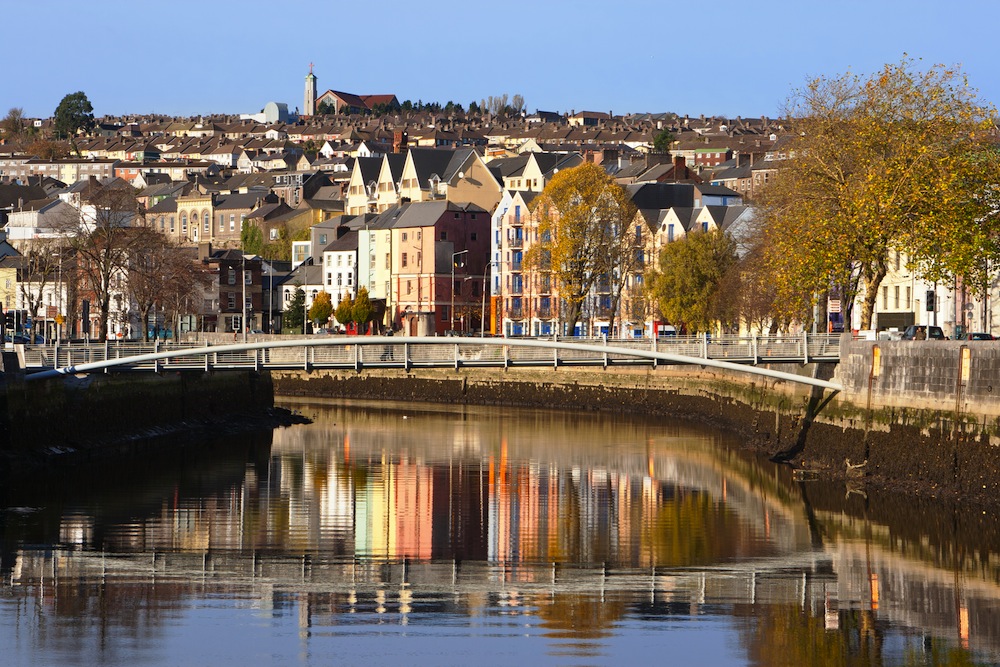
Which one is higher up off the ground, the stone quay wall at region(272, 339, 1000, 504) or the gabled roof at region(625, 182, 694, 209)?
the gabled roof at region(625, 182, 694, 209)

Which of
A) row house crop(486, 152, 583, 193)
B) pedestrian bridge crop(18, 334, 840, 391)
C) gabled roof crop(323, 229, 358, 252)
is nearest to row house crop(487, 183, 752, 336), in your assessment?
row house crop(486, 152, 583, 193)

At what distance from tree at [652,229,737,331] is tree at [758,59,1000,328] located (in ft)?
96.0

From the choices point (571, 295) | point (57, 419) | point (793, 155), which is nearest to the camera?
point (57, 419)

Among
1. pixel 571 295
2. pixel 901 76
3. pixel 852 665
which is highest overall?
pixel 901 76

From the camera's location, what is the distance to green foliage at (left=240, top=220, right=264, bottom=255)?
530ft

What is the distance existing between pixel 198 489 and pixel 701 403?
108 feet

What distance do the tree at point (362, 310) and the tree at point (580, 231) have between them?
101 feet

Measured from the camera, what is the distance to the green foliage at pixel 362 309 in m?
128

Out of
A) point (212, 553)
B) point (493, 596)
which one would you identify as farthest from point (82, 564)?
point (493, 596)

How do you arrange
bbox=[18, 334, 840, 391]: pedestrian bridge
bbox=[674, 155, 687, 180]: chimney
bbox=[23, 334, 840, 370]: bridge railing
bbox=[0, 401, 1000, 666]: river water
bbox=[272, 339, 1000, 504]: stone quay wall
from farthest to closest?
bbox=[674, 155, 687, 180]: chimney
bbox=[23, 334, 840, 370]: bridge railing
bbox=[18, 334, 840, 391]: pedestrian bridge
bbox=[272, 339, 1000, 504]: stone quay wall
bbox=[0, 401, 1000, 666]: river water

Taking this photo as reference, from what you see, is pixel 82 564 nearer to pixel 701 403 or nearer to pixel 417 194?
pixel 701 403

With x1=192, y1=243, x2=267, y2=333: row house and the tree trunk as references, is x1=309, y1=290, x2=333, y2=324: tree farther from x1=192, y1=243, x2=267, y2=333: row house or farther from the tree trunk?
the tree trunk

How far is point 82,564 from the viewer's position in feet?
129

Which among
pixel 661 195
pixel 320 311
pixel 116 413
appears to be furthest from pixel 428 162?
pixel 116 413
